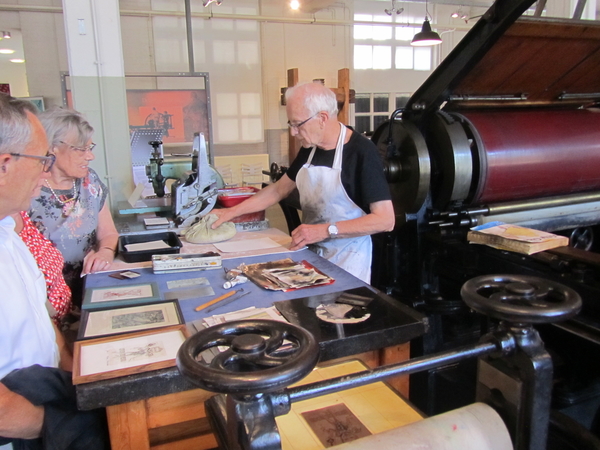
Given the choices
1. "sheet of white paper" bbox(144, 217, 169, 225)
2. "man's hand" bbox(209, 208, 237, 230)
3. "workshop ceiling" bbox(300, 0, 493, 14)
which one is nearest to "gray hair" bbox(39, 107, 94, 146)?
"sheet of white paper" bbox(144, 217, 169, 225)

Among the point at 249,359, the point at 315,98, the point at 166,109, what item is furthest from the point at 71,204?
the point at 166,109

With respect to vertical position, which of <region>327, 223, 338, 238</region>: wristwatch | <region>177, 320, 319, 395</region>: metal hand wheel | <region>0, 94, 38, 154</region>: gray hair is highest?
<region>0, 94, 38, 154</region>: gray hair

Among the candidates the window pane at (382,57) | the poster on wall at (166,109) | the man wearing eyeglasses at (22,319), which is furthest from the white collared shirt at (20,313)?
the window pane at (382,57)

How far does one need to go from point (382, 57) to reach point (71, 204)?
8.15m

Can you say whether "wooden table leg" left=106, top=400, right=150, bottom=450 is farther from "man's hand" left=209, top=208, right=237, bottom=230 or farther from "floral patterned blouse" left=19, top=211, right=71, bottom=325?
"man's hand" left=209, top=208, right=237, bottom=230

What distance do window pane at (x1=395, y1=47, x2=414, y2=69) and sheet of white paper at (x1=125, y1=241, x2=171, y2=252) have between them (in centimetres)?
823

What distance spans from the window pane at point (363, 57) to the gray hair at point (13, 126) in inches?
332

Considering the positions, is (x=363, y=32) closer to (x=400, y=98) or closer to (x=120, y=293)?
(x=400, y=98)

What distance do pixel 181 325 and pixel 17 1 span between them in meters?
7.53

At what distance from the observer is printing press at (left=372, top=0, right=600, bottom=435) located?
7.43 ft

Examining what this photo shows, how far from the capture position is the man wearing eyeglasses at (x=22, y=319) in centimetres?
121

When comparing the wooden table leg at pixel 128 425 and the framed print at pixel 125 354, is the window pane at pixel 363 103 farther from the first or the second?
the wooden table leg at pixel 128 425

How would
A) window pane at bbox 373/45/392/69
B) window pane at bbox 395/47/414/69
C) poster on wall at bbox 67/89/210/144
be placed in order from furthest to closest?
1. window pane at bbox 395/47/414/69
2. window pane at bbox 373/45/392/69
3. poster on wall at bbox 67/89/210/144

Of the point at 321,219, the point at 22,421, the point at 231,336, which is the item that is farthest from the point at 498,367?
the point at 321,219
